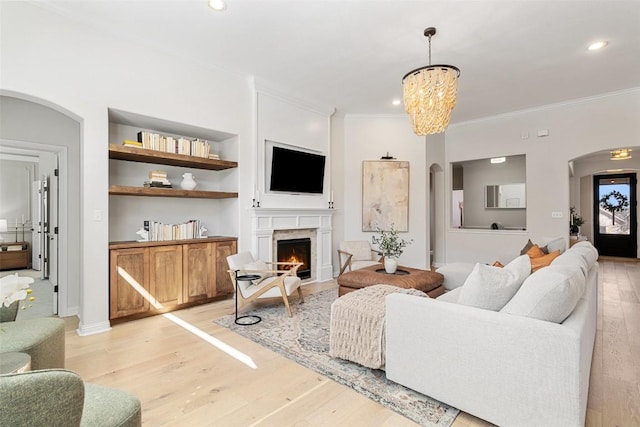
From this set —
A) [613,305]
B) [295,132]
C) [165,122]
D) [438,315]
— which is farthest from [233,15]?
[613,305]

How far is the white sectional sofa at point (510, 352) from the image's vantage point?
4.83 ft

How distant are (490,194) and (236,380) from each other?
8.09 metres

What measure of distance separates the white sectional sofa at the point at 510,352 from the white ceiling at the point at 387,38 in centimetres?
269

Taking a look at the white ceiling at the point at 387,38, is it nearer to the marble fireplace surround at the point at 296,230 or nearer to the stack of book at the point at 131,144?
the stack of book at the point at 131,144

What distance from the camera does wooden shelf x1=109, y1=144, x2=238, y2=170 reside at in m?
3.44

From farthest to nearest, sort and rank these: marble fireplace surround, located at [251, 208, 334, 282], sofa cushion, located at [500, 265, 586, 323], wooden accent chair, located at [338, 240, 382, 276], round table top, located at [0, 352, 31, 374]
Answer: wooden accent chair, located at [338, 240, 382, 276], marble fireplace surround, located at [251, 208, 334, 282], sofa cushion, located at [500, 265, 586, 323], round table top, located at [0, 352, 31, 374]

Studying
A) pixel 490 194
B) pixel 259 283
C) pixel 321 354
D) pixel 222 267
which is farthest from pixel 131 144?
pixel 490 194

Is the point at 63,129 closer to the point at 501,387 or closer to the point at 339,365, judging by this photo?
the point at 339,365

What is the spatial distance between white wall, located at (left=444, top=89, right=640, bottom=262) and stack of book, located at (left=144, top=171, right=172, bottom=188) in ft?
17.0

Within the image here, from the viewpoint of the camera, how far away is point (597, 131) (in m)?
5.11

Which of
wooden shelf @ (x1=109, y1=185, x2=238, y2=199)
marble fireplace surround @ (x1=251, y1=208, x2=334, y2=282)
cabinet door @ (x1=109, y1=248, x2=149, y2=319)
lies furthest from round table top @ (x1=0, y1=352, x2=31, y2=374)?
marble fireplace surround @ (x1=251, y1=208, x2=334, y2=282)

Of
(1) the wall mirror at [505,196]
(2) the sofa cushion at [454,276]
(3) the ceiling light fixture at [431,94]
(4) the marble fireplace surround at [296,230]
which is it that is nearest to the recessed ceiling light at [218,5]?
(3) the ceiling light fixture at [431,94]

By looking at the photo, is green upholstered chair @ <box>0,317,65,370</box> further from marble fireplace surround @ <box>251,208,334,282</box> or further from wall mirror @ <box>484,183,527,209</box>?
wall mirror @ <box>484,183,527,209</box>

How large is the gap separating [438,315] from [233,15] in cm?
330
